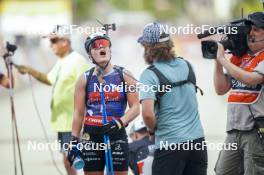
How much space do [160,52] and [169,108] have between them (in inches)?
18.6

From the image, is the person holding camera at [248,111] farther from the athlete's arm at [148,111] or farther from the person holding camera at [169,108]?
the athlete's arm at [148,111]

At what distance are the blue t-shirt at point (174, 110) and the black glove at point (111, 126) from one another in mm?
383

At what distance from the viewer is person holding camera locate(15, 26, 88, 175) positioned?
9.85m

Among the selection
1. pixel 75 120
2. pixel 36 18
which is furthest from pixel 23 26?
pixel 75 120

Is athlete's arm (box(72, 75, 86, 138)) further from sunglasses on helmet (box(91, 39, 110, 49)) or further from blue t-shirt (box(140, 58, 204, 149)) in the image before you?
blue t-shirt (box(140, 58, 204, 149))

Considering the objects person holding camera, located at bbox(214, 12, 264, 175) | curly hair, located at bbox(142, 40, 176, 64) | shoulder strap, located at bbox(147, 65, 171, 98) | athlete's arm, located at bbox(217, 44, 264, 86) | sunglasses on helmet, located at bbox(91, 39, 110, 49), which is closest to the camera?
athlete's arm, located at bbox(217, 44, 264, 86)

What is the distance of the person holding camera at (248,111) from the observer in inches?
280

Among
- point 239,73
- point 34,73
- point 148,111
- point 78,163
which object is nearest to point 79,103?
point 78,163

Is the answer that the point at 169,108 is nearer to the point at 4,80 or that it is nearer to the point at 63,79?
the point at 63,79

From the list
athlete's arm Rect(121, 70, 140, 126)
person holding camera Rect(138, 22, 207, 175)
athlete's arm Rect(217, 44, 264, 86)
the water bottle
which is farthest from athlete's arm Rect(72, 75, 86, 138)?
athlete's arm Rect(217, 44, 264, 86)

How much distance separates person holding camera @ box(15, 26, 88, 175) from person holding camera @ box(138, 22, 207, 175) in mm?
2518

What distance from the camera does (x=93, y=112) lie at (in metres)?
7.73

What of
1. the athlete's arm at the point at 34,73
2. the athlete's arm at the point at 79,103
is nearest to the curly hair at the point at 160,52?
the athlete's arm at the point at 79,103

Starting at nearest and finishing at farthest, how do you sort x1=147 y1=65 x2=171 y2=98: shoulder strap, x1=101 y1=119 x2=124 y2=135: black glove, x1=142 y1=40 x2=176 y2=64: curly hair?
x1=147 y1=65 x2=171 y2=98: shoulder strap < x1=142 y1=40 x2=176 y2=64: curly hair < x1=101 y1=119 x2=124 y2=135: black glove
